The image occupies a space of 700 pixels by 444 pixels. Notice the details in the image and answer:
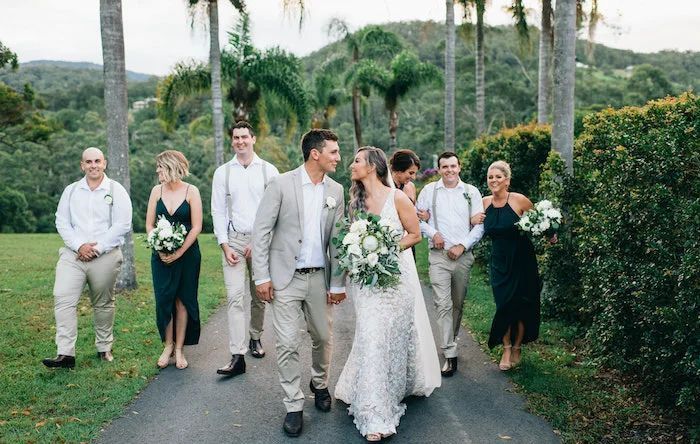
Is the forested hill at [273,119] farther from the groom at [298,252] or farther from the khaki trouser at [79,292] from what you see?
the groom at [298,252]

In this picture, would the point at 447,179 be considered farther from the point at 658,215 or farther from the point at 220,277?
the point at 220,277

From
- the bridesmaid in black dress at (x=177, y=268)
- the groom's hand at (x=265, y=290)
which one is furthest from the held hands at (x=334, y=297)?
the bridesmaid in black dress at (x=177, y=268)

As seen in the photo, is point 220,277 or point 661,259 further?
point 220,277

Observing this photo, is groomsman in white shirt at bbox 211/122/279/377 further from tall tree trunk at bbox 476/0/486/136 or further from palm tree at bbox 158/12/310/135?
tall tree trunk at bbox 476/0/486/136

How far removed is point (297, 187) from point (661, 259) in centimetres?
307

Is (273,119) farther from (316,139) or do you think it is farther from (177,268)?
(316,139)

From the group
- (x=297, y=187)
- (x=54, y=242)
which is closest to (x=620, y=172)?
(x=297, y=187)

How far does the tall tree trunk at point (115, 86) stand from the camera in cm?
1190

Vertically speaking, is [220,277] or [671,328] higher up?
[671,328]

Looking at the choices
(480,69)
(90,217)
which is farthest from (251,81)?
(90,217)

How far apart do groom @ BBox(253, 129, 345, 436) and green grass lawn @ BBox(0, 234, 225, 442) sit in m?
1.67

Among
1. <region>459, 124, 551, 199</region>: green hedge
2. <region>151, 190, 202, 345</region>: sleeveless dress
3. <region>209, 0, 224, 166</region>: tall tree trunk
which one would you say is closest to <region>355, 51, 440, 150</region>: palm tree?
<region>209, 0, 224, 166</region>: tall tree trunk

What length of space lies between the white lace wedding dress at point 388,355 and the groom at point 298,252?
0.34 metres

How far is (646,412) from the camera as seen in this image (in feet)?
20.7
